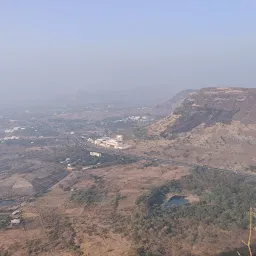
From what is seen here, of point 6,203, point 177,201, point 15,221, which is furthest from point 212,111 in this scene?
point 15,221

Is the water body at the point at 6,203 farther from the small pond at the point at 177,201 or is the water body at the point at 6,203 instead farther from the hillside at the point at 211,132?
the hillside at the point at 211,132

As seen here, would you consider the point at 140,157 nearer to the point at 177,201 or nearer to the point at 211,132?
the point at 211,132

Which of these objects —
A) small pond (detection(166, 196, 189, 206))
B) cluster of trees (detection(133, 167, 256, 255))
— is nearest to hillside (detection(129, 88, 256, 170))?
cluster of trees (detection(133, 167, 256, 255))

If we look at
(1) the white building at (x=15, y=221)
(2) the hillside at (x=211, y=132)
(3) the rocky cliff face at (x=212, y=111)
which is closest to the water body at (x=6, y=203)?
(1) the white building at (x=15, y=221)

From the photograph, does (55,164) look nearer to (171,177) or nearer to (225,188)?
(171,177)

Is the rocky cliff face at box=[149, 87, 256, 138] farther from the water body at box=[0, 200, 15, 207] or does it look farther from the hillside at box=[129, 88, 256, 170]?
the water body at box=[0, 200, 15, 207]

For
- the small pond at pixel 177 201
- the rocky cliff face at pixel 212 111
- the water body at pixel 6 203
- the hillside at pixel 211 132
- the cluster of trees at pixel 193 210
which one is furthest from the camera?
the rocky cliff face at pixel 212 111
